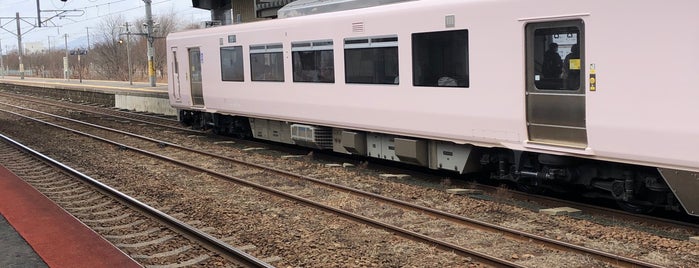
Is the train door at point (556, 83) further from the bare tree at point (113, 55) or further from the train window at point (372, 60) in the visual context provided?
the bare tree at point (113, 55)

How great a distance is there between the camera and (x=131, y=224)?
8422mm

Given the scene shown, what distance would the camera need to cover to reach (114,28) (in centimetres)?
7219

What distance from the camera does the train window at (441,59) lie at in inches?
368

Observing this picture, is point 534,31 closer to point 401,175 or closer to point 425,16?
point 425,16

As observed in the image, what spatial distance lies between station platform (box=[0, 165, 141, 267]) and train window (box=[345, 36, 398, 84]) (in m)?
5.20

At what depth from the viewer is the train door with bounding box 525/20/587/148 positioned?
7.83m

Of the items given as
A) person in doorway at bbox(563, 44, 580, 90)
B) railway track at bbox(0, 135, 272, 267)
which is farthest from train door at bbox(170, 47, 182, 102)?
person in doorway at bbox(563, 44, 580, 90)

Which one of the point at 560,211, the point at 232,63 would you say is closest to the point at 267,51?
the point at 232,63

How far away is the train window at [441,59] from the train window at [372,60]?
0.55 m

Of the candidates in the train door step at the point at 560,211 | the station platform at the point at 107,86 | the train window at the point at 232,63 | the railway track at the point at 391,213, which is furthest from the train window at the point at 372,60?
the station platform at the point at 107,86

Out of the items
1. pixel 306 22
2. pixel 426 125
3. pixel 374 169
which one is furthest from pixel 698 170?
pixel 306 22

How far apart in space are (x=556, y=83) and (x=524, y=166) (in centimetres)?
138

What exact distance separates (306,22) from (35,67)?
11058 cm

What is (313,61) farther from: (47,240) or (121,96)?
(121,96)
